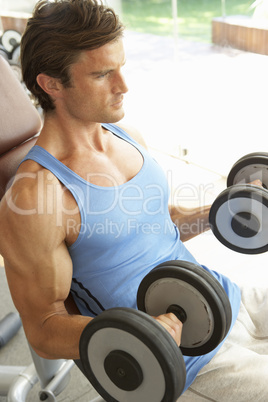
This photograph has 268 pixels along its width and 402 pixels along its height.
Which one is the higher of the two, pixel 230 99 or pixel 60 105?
pixel 60 105

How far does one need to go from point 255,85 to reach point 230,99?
0.69ft

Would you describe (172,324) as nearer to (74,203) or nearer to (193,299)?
(193,299)

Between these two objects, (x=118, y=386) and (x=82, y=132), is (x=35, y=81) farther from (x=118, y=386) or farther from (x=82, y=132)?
(x=118, y=386)

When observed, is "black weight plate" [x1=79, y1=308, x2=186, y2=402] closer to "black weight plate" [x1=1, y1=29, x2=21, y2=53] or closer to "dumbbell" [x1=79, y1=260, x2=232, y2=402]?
"dumbbell" [x1=79, y1=260, x2=232, y2=402]

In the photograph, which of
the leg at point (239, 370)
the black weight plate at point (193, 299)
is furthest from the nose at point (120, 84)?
the leg at point (239, 370)

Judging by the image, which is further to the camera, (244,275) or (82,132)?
(244,275)

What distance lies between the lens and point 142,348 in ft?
2.35

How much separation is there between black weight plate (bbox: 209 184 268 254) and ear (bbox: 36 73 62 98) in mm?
425

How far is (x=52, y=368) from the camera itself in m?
1.17

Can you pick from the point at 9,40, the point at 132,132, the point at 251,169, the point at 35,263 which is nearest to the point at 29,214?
the point at 35,263

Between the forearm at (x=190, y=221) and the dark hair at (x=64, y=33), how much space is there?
19.2 inches

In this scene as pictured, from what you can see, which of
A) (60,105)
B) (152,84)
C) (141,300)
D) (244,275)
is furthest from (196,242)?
(152,84)

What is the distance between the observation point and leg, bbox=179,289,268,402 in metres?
0.88

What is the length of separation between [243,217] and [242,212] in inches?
0.5
